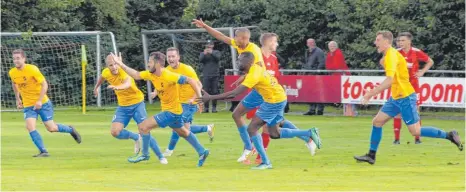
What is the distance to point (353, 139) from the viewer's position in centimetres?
2148

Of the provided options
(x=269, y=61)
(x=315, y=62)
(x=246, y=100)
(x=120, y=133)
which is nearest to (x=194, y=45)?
(x=315, y=62)

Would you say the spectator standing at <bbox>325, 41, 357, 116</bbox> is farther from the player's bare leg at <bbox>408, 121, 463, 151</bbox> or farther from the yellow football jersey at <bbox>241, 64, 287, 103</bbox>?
the yellow football jersey at <bbox>241, 64, 287, 103</bbox>

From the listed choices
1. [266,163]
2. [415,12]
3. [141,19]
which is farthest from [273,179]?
[141,19]

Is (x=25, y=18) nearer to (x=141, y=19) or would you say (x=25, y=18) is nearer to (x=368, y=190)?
(x=141, y=19)

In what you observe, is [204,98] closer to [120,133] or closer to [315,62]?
[120,133]

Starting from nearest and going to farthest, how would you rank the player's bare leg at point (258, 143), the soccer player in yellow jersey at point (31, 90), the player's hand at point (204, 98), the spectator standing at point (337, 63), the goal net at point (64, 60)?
1. the player's hand at point (204, 98)
2. the player's bare leg at point (258, 143)
3. the soccer player in yellow jersey at point (31, 90)
4. the spectator standing at point (337, 63)
5. the goal net at point (64, 60)

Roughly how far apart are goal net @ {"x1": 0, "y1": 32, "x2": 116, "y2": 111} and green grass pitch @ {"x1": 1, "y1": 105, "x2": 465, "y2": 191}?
10.7 m

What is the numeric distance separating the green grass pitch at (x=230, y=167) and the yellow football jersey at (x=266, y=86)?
3.07 feet

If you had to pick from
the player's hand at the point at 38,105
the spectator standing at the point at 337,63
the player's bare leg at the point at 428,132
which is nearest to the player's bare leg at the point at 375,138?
the player's bare leg at the point at 428,132

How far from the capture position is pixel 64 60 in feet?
115

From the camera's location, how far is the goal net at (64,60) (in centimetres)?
3444

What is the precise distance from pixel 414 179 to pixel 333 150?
4967 mm

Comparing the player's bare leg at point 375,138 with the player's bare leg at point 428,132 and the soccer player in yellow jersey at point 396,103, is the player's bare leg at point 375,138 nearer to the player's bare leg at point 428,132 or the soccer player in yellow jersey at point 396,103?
the soccer player in yellow jersey at point 396,103

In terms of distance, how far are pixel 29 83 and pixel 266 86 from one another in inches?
205
